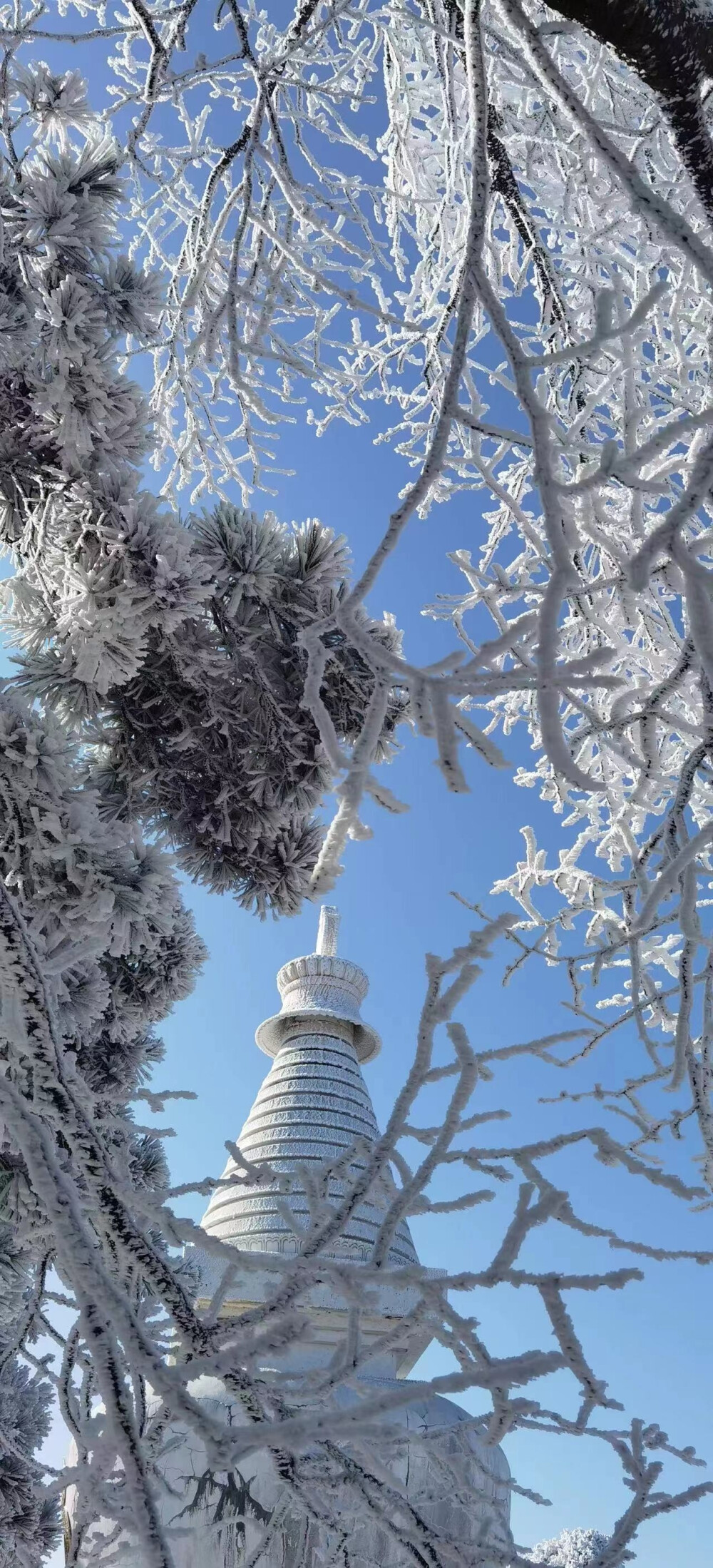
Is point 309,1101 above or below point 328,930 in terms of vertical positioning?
below

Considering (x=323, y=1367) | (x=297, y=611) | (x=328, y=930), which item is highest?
(x=328, y=930)

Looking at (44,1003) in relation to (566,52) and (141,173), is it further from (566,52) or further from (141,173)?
(566,52)

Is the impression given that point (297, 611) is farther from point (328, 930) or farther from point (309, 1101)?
point (328, 930)

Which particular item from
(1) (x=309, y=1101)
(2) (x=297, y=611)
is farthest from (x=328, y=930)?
(2) (x=297, y=611)

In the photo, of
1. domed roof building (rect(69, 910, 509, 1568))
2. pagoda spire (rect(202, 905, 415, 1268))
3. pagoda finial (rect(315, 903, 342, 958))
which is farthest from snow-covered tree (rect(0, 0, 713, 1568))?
pagoda finial (rect(315, 903, 342, 958))

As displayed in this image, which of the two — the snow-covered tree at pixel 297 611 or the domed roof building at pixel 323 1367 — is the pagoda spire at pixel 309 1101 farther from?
the snow-covered tree at pixel 297 611

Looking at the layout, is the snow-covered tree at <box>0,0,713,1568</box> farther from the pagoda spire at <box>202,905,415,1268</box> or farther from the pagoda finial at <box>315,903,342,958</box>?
the pagoda finial at <box>315,903,342,958</box>

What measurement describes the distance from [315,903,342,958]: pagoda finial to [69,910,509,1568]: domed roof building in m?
0.02

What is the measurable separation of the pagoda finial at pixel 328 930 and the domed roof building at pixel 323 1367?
20 mm

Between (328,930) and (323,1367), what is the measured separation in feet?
32.7

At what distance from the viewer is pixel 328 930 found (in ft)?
38.9

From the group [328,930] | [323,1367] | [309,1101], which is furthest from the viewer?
[328,930]

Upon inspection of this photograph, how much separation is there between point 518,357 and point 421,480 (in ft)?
0.54

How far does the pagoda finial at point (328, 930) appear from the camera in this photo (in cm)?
1166
